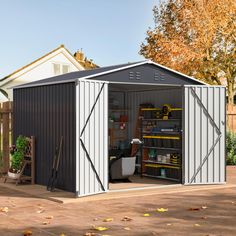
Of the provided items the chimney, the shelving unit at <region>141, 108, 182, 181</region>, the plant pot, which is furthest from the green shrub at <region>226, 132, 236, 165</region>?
the chimney

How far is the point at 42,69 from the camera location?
3095cm

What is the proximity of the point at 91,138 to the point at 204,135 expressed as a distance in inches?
123

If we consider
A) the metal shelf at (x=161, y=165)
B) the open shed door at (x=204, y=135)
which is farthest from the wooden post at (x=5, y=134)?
the open shed door at (x=204, y=135)

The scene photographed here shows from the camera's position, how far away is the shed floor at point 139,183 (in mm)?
12117

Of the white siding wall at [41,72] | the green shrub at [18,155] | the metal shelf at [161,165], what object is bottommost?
the metal shelf at [161,165]

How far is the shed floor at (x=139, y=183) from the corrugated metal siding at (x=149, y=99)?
78.7 inches

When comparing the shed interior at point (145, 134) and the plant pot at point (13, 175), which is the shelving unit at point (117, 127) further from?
the plant pot at point (13, 175)

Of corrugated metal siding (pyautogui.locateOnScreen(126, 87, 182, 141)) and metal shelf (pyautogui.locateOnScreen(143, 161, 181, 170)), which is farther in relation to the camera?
corrugated metal siding (pyautogui.locateOnScreen(126, 87, 182, 141))

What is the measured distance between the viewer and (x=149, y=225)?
805 centimetres

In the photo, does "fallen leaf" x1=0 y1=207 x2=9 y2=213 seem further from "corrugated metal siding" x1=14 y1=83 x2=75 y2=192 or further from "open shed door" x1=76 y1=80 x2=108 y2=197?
"corrugated metal siding" x1=14 y1=83 x2=75 y2=192

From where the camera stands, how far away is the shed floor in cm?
1212

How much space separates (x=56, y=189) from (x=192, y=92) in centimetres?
393

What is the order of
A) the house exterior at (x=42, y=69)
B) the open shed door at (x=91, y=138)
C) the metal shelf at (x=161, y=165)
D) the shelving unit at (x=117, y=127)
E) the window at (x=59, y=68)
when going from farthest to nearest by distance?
the window at (x=59, y=68), the house exterior at (x=42, y=69), the shelving unit at (x=117, y=127), the metal shelf at (x=161, y=165), the open shed door at (x=91, y=138)

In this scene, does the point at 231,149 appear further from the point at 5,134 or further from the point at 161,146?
the point at 5,134
